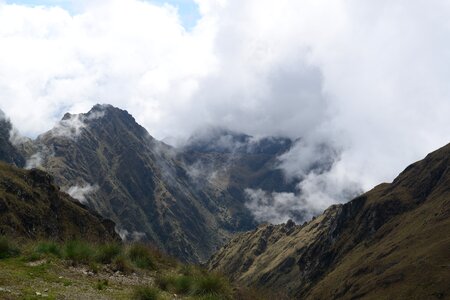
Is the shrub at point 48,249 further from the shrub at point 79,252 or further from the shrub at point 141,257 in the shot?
the shrub at point 141,257

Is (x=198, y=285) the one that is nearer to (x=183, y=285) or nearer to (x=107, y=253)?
(x=183, y=285)

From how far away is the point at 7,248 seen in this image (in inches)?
953

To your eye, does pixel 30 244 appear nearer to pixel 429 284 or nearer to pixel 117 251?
pixel 117 251

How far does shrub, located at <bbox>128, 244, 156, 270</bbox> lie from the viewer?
2689 centimetres

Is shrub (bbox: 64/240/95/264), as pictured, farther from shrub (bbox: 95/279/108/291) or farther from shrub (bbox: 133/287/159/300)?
shrub (bbox: 133/287/159/300)

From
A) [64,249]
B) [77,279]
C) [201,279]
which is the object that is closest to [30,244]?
[64,249]

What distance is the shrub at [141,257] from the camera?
26891mm

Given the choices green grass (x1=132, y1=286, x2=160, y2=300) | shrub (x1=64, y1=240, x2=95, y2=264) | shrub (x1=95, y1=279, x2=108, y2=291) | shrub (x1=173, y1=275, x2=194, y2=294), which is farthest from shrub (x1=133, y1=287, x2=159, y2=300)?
shrub (x1=64, y1=240, x2=95, y2=264)

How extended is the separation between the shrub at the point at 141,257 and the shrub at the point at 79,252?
2628 mm

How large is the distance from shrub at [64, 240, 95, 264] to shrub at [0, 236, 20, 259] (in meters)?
2.43

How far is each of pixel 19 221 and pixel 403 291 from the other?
157 m

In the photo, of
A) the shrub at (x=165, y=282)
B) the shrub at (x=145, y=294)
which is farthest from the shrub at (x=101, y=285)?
the shrub at (x=145, y=294)

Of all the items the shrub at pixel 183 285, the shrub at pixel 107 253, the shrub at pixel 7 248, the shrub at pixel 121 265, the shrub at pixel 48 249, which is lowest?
the shrub at pixel 183 285

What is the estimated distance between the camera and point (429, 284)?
185250mm
